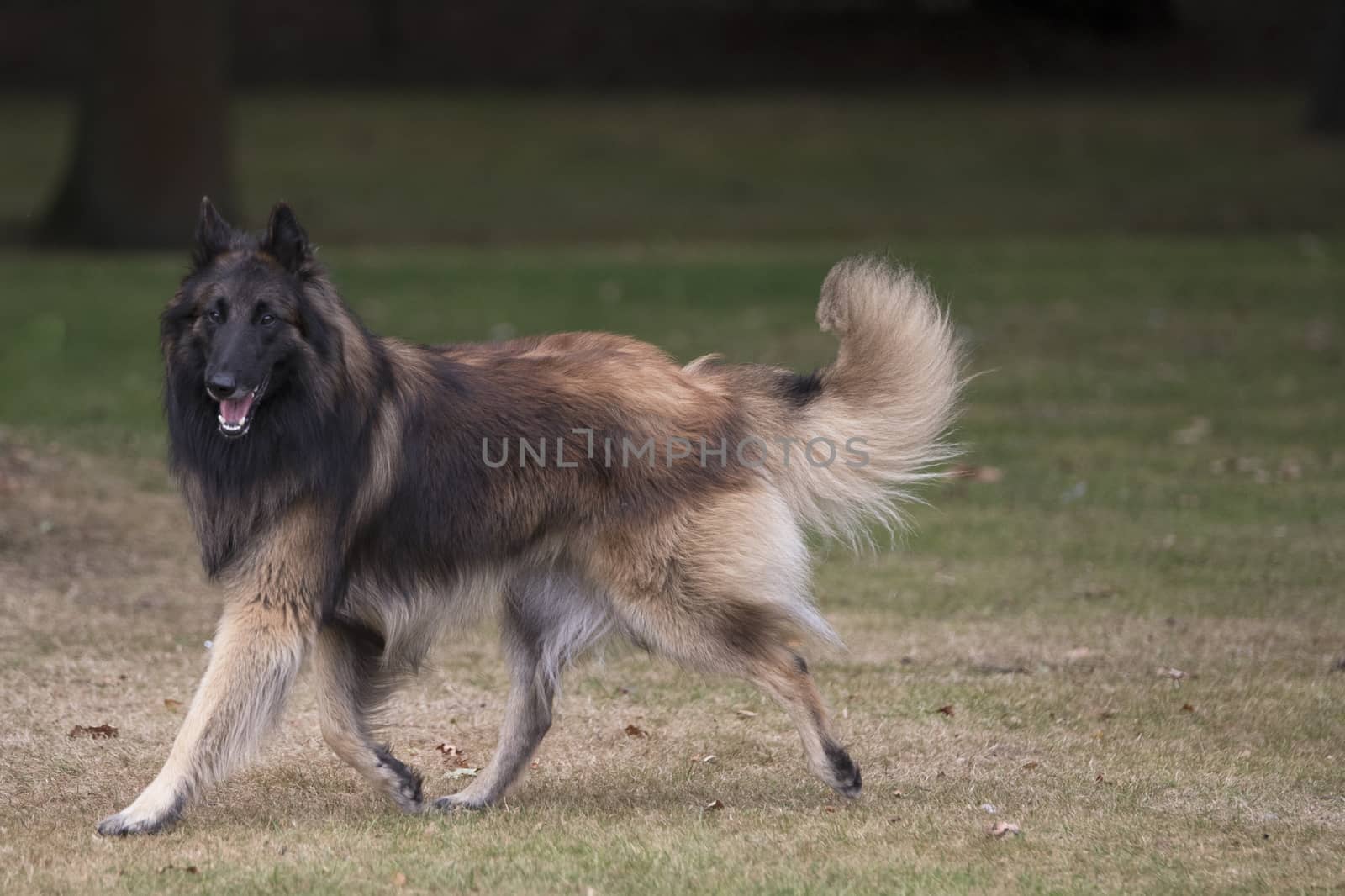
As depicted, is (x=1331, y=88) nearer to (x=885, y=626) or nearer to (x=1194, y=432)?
(x=1194, y=432)

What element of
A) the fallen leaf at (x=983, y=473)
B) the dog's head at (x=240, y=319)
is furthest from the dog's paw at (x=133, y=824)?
the fallen leaf at (x=983, y=473)

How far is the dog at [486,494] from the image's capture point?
5.47 m

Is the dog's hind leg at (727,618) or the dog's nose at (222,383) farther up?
the dog's nose at (222,383)

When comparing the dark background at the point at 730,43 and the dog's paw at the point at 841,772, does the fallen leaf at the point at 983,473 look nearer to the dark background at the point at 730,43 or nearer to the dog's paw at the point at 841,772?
the dog's paw at the point at 841,772

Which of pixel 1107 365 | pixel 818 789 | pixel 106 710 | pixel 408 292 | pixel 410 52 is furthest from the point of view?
pixel 410 52

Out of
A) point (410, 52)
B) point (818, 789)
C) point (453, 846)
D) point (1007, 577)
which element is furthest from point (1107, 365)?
point (410, 52)

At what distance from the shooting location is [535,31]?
131ft

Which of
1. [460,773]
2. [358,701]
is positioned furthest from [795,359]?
[358,701]

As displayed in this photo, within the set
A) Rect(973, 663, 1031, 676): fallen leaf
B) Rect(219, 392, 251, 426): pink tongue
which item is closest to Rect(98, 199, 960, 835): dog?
Rect(219, 392, 251, 426): pink tongue

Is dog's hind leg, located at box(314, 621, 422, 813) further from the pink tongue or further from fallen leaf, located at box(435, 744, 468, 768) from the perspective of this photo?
the pink tongue

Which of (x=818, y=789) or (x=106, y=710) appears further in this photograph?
(x=106, y=710)

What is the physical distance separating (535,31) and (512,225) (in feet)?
54.5

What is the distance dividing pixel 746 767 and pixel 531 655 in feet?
3.01

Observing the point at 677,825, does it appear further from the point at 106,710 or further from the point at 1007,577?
the point at 1007,577
